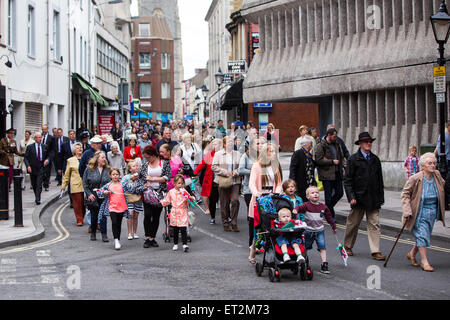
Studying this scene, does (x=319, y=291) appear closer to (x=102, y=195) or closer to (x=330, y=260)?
(x=330, y=260)

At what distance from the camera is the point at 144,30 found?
321 ft

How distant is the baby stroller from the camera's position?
28.1ft

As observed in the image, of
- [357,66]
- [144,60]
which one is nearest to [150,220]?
[357,66]

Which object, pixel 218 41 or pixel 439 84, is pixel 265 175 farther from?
pixel 218 41

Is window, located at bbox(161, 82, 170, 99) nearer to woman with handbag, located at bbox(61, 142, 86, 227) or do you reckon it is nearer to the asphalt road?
woman with handbag, located at bbox(61, 142, 86, 227)

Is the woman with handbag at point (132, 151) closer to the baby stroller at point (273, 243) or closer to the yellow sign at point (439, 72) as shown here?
the yellow sign at point (439, 72)

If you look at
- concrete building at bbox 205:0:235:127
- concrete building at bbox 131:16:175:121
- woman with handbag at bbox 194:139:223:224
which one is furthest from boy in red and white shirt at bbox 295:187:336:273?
concrete building at bbox 131:16:175:121

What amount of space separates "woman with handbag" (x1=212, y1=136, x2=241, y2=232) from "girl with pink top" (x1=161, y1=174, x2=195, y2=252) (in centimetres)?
198

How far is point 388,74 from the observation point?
20.5 m

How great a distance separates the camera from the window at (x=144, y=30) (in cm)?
9756
